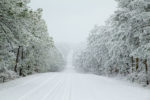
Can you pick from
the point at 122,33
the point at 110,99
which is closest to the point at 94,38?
the point at 122,33

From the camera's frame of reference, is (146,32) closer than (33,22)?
Yes

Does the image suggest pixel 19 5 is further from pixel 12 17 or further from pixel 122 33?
pixel 122 33

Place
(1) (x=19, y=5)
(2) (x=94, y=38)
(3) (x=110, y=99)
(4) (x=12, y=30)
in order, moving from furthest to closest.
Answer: (2) (x=94, y=38) → (4) (x=12, y=30) → (1) (x=19, y=5) → (3) (x=110, y=99)

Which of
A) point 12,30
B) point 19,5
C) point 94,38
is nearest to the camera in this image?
point 19,5

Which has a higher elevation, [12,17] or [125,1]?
[125,1]

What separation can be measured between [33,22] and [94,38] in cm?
2802

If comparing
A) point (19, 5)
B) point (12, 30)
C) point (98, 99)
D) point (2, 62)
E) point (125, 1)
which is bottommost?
point (98, 99)

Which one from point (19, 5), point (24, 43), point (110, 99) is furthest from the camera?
point (24, 43)

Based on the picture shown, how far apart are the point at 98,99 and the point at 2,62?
9578 millimetres

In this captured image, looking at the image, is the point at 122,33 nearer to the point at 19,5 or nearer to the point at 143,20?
the point at 143,20

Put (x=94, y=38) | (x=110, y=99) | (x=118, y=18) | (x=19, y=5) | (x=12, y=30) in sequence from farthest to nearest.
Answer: (x=94, y=38), (x=118, y=18), (x=12, y=30), (x=19, y=5), (x=110, y=99)

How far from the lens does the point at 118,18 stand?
14164mm

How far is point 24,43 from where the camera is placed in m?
13.0

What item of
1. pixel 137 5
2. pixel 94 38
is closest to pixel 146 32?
pixel 137 5
